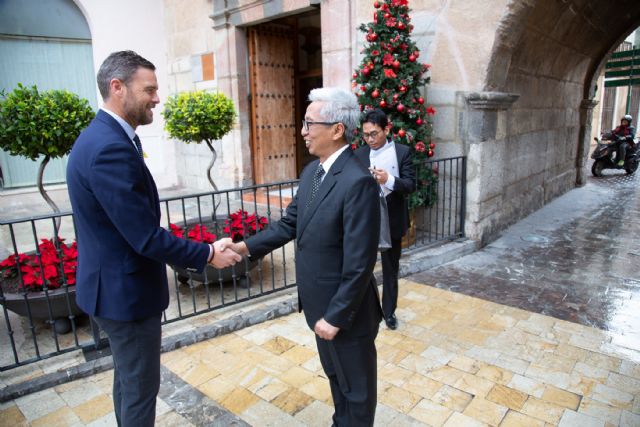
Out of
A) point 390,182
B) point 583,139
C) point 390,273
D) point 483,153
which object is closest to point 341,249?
point 390,182

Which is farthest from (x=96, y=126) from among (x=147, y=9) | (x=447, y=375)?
(x=147, y=9)

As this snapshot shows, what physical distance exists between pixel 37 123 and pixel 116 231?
7.87 feet

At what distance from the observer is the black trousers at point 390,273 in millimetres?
3400

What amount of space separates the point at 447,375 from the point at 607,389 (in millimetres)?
931

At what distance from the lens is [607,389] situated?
109 inches

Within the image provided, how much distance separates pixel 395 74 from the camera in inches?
195

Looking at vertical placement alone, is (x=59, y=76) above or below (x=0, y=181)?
above

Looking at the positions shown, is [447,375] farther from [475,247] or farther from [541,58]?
[541,58]

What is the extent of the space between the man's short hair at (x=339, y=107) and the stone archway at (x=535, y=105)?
3.75 m

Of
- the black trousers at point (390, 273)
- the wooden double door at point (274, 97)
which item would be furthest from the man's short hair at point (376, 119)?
the wooden double door at point (274, 97)

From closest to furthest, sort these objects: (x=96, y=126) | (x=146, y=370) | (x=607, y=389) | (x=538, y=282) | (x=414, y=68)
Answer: (x=96, y=126), (x=146, y=370), (x=607, y=389), (x=538, y=282), (x=414, y=68)

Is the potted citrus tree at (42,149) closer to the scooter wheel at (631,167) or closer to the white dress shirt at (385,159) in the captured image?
the white dress shirt at (385,159)

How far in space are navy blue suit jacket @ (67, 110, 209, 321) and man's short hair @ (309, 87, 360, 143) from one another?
2.46ft

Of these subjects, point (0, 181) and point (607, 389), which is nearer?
point (607, 389)
